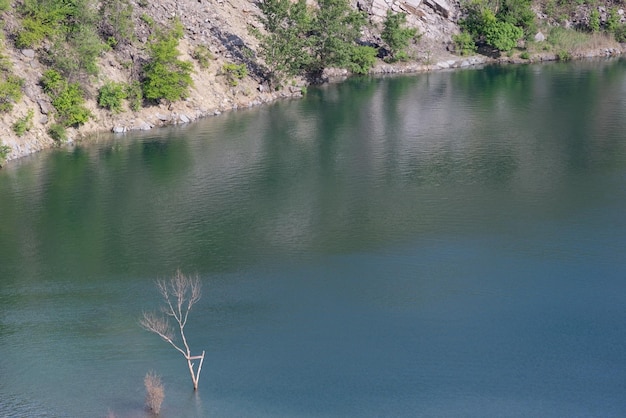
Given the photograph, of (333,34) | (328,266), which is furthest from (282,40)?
(328,266)

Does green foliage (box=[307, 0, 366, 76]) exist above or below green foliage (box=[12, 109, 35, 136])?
above

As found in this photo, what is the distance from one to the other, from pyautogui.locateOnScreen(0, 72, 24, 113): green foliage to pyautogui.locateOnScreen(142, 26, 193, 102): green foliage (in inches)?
465

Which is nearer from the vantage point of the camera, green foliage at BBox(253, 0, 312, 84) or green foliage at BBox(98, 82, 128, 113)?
green foliage at BBox(98, 82, 128, 113)

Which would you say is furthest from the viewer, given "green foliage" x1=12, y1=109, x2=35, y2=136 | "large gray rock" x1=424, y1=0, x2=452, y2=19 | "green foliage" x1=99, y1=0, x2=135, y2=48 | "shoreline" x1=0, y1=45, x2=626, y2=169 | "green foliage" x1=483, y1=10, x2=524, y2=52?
"large gray rock" x1=424, y1=0, x2=452, y2=19

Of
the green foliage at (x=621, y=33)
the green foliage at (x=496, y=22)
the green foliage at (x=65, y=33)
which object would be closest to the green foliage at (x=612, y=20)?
the green foliage at (x=621, y=33)

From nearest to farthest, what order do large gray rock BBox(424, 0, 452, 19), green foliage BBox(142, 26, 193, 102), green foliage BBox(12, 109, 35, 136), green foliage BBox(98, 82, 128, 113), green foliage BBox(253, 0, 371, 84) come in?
green foliage BBox(12, 109, 35, 136)
green foliage BBox(98, 82, 128, 113)
green foliage BBox(142, 26, 193, 102)
green foliage BBox(253, 0, 371, 84)
large gray rock BBox(424, 0, 452, 19)

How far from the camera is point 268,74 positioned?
80.3 m

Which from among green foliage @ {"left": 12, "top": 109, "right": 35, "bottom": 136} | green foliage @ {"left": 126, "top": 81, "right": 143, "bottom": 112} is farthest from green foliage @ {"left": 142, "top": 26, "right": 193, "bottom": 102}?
green foliage @ {"left": 12, "top": 109, "right": 35, "bottom": 136}

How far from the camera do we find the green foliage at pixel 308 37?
7869 cm

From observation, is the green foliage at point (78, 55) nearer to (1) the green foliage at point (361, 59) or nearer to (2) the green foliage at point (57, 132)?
(2) the green foliage at point (57, 132)

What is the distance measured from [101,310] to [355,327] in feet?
41.0

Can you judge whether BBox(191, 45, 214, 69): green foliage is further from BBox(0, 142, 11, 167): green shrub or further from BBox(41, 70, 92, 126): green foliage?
BBox(0, 142, 11, 167): green shrub

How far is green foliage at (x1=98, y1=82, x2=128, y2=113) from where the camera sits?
221 feet

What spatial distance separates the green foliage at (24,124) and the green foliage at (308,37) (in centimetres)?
2512
